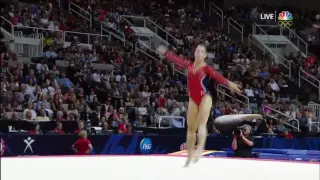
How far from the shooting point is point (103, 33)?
68.9 ft

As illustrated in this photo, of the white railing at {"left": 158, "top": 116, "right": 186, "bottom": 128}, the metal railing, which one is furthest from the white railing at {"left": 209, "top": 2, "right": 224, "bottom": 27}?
the white railing at {"left": 158, "top": 116, "right": 186, "bottom": 128}

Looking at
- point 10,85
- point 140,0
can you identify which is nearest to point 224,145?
point 10,85

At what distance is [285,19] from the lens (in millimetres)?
26609

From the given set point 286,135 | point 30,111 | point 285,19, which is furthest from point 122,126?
point 285,19

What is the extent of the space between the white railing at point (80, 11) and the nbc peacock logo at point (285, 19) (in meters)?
9.46

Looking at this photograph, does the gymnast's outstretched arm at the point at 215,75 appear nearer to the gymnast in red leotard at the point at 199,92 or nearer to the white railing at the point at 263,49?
the gymnast in red leotard at the point at 199,92

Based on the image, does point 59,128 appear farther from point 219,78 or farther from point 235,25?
point 235,25

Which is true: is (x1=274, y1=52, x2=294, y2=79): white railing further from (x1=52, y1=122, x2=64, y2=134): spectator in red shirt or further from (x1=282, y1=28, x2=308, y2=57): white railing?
(x1=52, y1=122, x2=64, y2=134): spectator in red shirt

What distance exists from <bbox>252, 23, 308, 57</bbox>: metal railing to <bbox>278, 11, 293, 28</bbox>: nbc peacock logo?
0.43m

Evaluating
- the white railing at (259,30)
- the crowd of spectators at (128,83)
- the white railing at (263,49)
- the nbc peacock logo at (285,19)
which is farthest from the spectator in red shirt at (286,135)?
the nbc peacock logo at (285,19)

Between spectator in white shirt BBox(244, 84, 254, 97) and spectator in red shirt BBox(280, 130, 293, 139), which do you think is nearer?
spectator in red shirt BBox(280, 130, 293, 139)

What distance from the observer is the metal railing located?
25495 mm

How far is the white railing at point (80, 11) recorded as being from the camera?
819 inches

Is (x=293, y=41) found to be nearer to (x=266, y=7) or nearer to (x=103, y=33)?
(x=266, y=7)
